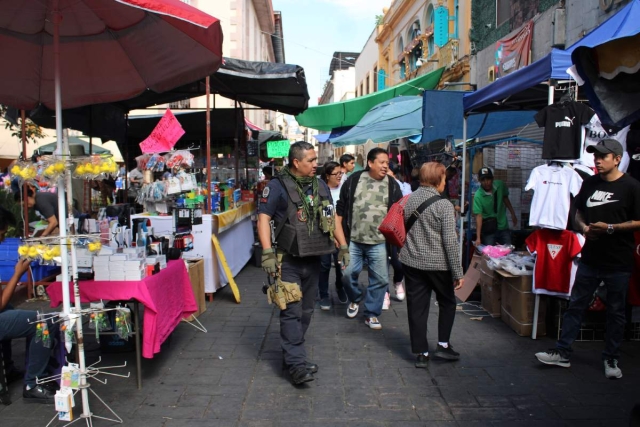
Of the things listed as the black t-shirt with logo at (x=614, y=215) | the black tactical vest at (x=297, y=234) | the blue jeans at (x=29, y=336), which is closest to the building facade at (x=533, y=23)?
the black t-shirt with logo at (x=614, y=215)

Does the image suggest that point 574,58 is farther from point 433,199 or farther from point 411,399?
point 411,399

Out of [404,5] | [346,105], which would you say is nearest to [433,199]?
[346,105]

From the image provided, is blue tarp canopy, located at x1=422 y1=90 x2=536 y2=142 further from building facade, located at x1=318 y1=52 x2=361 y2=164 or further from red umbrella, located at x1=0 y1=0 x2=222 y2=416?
building facade, located at x1=318 y1=52 x2=361 y2=164

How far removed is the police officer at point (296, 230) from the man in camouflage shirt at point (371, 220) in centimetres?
119

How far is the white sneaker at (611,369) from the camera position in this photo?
407cm

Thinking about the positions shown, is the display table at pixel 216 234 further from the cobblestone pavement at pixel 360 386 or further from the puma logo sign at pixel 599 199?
the puma logo sign at pixel 599 199

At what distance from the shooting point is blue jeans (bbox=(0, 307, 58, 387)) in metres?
3.65

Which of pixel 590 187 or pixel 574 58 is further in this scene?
pixel 590 187

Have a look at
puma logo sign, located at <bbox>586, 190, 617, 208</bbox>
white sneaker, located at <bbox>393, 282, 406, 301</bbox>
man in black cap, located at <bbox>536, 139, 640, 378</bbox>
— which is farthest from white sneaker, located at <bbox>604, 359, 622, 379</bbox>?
white sneaker, located at <bbox>393, 282, 406, 301</bbox>

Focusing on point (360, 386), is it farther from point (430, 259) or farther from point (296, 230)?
point (296, 230)

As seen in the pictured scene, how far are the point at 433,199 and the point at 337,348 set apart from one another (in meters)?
1.78

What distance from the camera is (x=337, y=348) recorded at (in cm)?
488

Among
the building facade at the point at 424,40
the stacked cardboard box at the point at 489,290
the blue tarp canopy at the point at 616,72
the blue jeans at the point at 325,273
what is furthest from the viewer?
the building facade at the point at 424,40

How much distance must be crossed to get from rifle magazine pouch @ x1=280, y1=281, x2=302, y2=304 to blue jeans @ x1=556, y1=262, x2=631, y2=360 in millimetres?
2340
